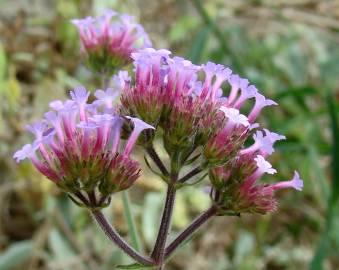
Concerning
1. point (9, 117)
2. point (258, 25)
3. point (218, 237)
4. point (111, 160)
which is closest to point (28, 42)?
point (9, 117)

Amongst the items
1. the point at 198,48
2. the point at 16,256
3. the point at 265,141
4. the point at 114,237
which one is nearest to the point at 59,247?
the point at 16,256

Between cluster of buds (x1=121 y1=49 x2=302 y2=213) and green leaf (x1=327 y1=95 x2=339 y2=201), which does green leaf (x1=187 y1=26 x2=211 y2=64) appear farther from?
cluster of buds (x1=121 y1=49 x2=302 y2=213)

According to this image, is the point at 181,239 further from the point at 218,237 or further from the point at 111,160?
the point at 218,237

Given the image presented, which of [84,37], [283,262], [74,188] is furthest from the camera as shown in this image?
[283,262]

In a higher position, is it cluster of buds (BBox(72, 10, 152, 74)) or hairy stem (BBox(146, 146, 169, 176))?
cluster of buds (BBox(72, 10, 152, 74))

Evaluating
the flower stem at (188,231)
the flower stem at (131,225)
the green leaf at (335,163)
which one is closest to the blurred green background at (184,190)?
the green leaf at (335,163)

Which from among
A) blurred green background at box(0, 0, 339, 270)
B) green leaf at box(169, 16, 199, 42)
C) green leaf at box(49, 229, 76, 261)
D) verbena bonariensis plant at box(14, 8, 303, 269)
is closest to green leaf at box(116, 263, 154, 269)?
verbena bonariensis plant at box(14, 8, 303, 269)
